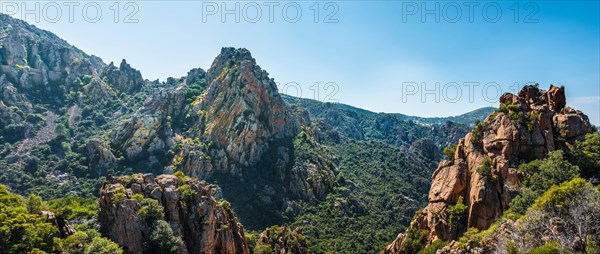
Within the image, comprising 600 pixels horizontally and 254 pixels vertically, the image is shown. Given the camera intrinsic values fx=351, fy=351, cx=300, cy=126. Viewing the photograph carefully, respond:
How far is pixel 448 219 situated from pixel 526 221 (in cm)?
1808

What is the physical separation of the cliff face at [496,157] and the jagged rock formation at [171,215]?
91.8ft

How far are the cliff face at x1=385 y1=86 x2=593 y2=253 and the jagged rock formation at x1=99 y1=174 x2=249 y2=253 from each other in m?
28.0

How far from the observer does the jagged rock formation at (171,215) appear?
1786 inches

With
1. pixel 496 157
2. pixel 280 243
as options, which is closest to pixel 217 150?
pixel 280 243

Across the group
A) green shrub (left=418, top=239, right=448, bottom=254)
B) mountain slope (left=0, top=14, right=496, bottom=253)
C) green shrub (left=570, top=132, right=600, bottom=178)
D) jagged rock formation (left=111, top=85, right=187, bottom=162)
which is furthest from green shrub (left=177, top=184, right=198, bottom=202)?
jagged rock formation (left=111, top=85, right=187, bottom=162)

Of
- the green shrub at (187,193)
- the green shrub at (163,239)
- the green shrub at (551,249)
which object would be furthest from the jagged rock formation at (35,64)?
the green shrub at (551,249)

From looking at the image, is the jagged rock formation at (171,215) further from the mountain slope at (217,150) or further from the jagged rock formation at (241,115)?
the jagged rock formation at (241,115)

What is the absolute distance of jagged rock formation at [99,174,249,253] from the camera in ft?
149

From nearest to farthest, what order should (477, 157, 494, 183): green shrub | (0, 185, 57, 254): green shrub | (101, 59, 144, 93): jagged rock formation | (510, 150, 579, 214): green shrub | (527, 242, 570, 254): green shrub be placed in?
(527, 242, 570, 254): green shrub
(0, 185, 57, 254): green shrub
(510, 150, 579, 214): green shrub
(477, 157, 494, 183): green shrub
(101, 59, 144, 93): jagged rock formation

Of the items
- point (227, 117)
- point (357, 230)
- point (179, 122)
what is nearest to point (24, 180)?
point (179, 122)

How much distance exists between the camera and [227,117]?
5364 inches

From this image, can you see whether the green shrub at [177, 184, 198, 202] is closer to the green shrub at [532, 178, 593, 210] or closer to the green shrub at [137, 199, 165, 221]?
the green shrub at [137, 199, 165, 221]

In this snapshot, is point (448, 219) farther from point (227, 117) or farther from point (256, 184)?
point (227, 117)

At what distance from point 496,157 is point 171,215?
46.9m
